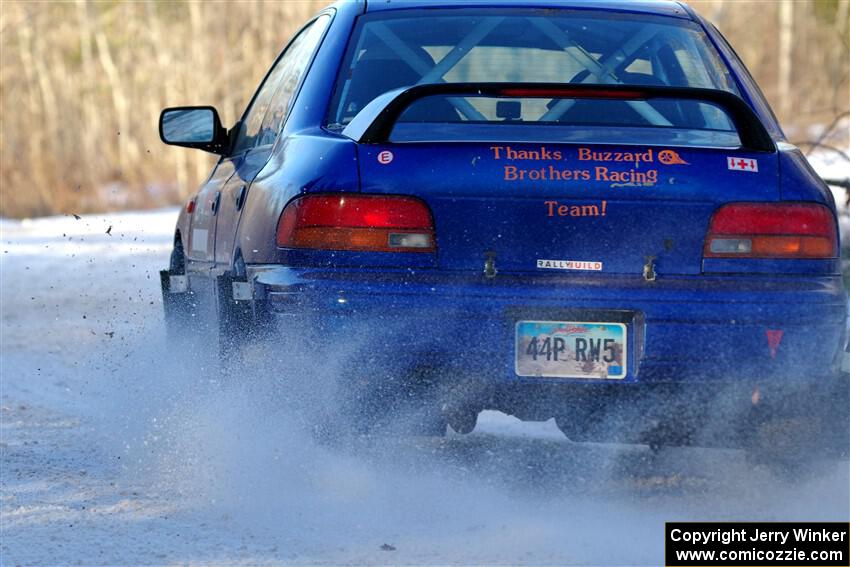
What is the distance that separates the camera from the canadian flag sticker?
4.39m

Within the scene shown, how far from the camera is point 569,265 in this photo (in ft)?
14.0

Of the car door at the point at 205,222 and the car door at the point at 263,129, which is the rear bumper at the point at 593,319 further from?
the car door at the point at 205,222

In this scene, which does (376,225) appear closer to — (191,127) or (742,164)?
(742,164)

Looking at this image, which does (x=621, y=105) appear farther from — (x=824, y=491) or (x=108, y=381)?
(x=108, y=381)

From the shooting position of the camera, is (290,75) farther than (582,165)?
Yes

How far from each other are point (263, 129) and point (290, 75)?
244 millimetres

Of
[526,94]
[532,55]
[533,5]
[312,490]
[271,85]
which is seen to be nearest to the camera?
[526,94]

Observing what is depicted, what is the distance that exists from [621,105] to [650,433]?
129cm

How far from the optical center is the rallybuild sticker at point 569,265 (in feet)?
13.9

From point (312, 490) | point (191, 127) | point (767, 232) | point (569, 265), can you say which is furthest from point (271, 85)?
point (767, 232)

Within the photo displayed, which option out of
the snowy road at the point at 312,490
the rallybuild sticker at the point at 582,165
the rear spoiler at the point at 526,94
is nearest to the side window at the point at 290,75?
Answer: the rear spoiler at the point at 526,94

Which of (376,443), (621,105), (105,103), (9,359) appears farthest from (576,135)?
(105,103)

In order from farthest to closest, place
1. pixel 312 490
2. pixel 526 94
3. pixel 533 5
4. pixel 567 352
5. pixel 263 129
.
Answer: pixel 263 129 < pixel 533 5 < pixel 312 490 < pixel 526 94 < pixel 567 352

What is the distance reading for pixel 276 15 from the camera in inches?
2406
